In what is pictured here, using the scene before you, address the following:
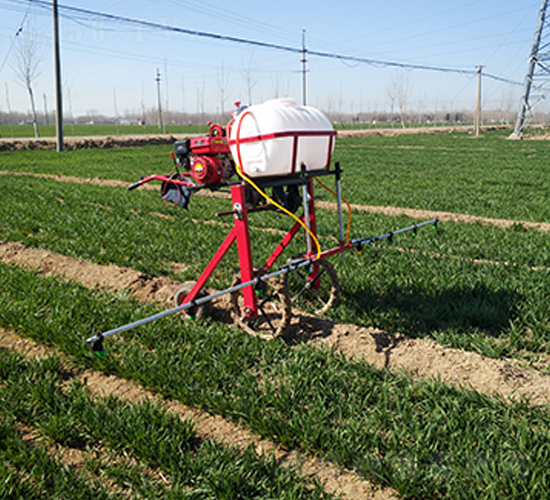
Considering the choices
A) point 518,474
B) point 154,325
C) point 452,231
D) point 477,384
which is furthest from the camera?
point 452,231

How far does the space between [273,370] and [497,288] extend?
2.87 meters

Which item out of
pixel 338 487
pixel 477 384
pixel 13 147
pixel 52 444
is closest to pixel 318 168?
pixel 477 384

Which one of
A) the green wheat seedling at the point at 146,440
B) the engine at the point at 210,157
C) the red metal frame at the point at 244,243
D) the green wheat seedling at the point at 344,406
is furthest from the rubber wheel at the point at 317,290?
the green wheat seedling at the point at 146,440

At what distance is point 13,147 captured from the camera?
36875 mm

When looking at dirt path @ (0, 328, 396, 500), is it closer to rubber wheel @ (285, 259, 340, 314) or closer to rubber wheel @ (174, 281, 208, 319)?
rubber wheel @ (174, 281, 208, 319)

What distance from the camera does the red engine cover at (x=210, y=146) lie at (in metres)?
4.14

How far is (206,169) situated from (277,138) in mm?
798

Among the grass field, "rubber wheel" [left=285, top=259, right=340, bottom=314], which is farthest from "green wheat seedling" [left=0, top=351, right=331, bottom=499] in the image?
"rubber wheel" [left=285, top=259, right=340, bottom=314]

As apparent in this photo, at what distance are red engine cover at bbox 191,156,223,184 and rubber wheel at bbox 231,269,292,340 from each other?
35.2 inches

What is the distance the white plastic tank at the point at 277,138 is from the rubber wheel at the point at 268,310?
90cm

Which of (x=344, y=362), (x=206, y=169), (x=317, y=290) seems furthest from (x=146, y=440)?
(x=317, y=290)

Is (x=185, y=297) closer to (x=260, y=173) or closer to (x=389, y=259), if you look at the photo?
(x=260, y=173)

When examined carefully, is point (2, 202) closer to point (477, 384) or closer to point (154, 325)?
point (154, 325)

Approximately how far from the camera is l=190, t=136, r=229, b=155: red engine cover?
4.14m
